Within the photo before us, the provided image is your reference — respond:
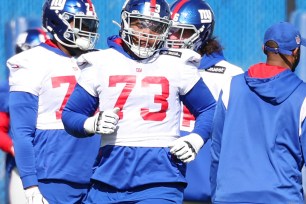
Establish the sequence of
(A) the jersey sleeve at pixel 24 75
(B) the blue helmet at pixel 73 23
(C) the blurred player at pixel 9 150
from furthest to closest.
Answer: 1. (C) the blurred player at pixel 9 150
2. (B) the blue helmet at pixel 73 23
3. (A) the jersey sleeve at pixel 24 75

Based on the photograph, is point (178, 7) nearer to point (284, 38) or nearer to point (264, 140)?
point (284, 38)

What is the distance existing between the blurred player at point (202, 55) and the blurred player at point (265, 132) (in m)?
1.23

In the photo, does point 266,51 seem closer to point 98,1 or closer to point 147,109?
point 147,109

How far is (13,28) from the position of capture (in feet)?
34.4

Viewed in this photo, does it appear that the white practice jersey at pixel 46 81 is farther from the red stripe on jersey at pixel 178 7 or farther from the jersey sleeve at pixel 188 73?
the red stripe on jersey at pixel 178 7

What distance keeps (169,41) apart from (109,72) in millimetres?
1627

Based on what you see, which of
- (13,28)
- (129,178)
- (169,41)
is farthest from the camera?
(13,28)

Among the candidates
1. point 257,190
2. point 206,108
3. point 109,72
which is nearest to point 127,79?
point 109,72

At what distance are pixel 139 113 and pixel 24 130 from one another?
1.06 meters

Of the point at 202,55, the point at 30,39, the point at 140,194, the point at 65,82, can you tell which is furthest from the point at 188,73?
the point at 30,39

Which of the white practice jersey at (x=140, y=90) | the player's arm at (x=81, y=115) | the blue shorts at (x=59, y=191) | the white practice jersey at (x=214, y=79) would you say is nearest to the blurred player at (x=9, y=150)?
the blue shorts at (x=59, y=191)

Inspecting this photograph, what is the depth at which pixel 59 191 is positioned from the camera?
7031mm

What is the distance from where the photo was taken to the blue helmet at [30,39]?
31.6 ft

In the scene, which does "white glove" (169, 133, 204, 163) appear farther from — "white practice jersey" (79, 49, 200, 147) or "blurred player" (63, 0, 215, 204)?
"white practice jersey" (79, 49, 200, 147)
